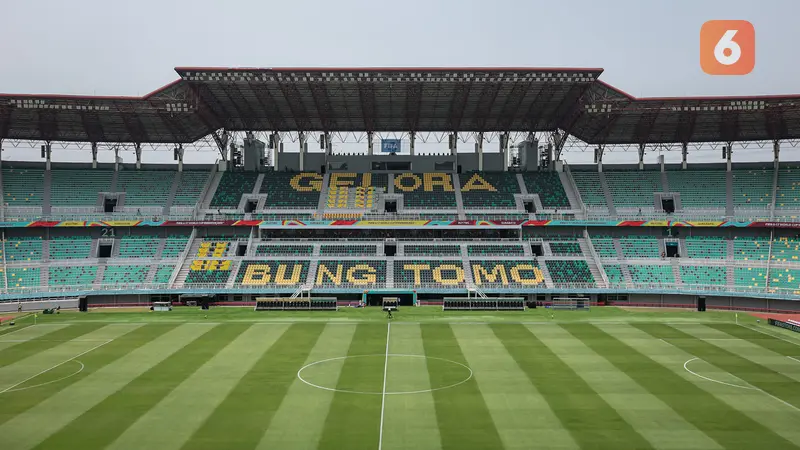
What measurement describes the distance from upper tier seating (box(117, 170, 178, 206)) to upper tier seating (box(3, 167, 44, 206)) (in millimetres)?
8240

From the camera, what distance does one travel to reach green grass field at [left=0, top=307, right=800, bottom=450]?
23438 millimetres

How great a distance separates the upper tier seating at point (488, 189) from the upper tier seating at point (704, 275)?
19097 millimetres

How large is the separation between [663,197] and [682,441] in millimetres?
56156

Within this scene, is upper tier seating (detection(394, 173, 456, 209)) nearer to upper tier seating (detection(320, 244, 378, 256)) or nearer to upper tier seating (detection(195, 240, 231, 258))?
upper tier seating (detection(320, 244, 378, 256))

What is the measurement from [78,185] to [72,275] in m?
14.6

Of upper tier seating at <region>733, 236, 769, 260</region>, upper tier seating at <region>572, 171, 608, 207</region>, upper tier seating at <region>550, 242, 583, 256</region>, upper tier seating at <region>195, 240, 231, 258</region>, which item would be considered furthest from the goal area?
upper tier seating at <region>733, 236, 769, 260</region>

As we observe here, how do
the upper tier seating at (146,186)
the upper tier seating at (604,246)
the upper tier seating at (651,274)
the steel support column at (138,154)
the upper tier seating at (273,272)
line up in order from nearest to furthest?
the upper tier seating at (273,272) → the upper tier seating at (651,274) → the upper tier seating at (604,246) → the upper tier seating at (146,186) → the steel support column at (138,154)

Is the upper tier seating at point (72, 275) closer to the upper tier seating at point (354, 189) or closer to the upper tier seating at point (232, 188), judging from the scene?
the upper tier seating at point (232, 188)

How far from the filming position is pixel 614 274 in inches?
2552

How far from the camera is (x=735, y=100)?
64.6 meters

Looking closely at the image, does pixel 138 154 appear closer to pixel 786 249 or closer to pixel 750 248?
pixel 750 248

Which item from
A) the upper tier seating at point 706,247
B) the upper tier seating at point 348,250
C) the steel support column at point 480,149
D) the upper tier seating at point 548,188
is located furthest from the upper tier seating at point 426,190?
the upper tier seating at point 706,247

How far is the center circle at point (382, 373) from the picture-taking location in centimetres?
2908

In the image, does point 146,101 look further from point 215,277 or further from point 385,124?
point 385,124
